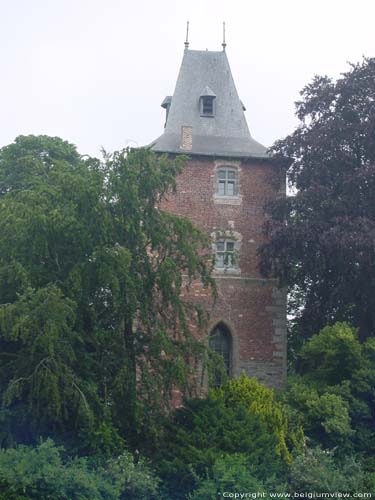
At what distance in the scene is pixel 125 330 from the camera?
24453mm

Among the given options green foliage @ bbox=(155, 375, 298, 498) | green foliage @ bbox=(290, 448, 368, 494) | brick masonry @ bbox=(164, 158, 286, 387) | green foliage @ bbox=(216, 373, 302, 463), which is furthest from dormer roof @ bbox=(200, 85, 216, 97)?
green foliage @ bbox=(290, 448, 368, 494)

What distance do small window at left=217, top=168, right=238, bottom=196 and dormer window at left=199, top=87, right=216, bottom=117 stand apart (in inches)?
131

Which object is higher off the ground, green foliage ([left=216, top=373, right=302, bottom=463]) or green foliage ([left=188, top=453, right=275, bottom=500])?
green foliage ([left=216, top=373, right=302, bottom=463])

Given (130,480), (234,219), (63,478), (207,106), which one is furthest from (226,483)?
(207,106)

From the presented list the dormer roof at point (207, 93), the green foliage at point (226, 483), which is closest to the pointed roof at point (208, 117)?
the dormer roof at point (207, 93)

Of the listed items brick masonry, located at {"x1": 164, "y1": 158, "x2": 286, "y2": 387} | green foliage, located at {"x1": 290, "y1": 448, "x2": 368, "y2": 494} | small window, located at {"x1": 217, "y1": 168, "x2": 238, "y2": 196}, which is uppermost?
small window, located at {"x1": 217, "y1": 168, "x2": 238, "y2": 196}

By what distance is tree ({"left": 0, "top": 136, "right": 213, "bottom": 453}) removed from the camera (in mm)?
22156

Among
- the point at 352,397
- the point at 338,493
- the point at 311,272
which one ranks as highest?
the point at 311,272

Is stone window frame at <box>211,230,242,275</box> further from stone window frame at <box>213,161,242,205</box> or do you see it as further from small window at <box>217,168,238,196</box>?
small window at <box>217,168,238,196</box>

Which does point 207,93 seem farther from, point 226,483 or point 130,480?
point 226,483

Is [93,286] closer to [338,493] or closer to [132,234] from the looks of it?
[132,234]

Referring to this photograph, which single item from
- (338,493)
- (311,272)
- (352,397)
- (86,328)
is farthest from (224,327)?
(338,493)

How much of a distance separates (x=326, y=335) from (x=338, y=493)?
6.45 metres

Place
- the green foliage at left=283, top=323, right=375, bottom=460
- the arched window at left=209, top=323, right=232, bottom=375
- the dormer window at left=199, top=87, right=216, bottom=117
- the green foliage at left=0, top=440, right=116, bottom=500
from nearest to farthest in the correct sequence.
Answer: the green foliage at left=0, top=440, right=116, bottom=500
the green foliage at left=283, top=323, right=375, bottom=460
the arched window at left=209, top=323, right=232, bottom=375
the dormer window at left=199, top=87, right=216, bottom=117
